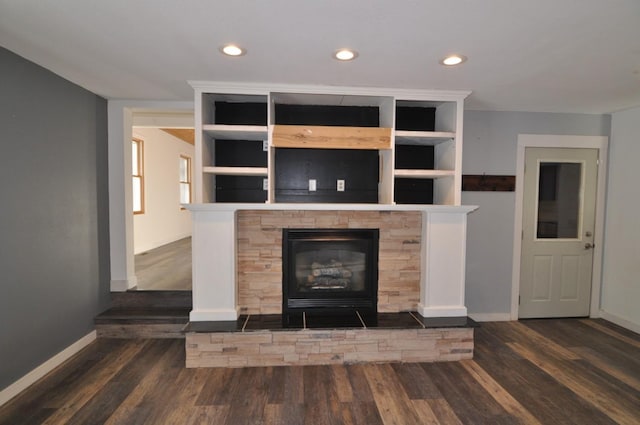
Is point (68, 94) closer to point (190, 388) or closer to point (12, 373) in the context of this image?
point (12, 373)

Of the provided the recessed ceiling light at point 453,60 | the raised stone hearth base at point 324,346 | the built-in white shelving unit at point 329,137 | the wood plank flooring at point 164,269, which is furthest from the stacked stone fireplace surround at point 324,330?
the recessed ceiling light at point 453,60

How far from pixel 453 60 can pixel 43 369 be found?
3.87 meters

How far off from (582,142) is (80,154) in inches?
206

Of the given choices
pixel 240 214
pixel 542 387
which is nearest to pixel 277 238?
pixel 240 214

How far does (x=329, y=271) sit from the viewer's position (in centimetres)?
317

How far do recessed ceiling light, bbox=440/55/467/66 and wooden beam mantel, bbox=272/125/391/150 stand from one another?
0.70 metres

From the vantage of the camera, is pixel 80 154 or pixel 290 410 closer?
pixel 290 410

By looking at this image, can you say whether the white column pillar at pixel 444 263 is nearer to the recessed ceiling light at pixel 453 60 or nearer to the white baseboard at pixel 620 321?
the recessed ceiling light at pixel 453 60

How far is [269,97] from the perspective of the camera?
8.95 ft

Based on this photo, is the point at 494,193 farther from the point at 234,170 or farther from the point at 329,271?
the point at 234,170

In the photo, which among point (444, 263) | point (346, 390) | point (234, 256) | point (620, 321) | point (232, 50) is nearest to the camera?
point (232, 50)

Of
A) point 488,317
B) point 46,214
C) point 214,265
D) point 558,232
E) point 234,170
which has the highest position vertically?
point 234,170

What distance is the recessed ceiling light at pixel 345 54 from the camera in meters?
2.06

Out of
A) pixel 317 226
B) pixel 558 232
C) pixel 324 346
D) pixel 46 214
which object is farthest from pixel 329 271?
pixel 558 232
